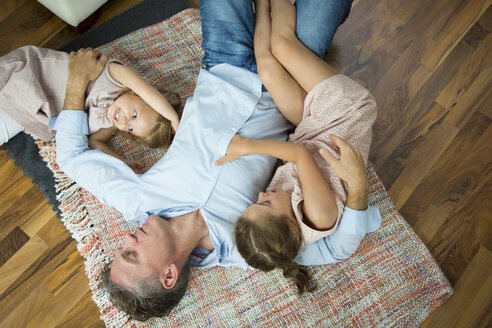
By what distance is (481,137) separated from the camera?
5.57 feet

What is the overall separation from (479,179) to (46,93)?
1978mm

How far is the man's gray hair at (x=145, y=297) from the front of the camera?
1.19 metres

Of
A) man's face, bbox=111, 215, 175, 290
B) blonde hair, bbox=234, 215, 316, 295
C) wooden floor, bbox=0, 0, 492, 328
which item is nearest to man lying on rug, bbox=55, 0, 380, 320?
man's face, bbox=111, 215, 175, 290

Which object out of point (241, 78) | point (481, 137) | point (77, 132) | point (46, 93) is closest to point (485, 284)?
point (481, 137)

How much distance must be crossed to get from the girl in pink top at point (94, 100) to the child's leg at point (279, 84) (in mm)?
402

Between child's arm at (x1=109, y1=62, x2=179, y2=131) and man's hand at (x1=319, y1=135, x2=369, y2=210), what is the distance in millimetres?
627

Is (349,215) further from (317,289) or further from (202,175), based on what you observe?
(202,175)

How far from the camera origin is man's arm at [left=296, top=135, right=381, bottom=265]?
1.18 metres

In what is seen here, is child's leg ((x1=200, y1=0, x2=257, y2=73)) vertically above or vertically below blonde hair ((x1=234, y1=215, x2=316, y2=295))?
above

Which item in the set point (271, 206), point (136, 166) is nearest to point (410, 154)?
point (271, 206)

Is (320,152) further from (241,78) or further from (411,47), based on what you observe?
(411,47)

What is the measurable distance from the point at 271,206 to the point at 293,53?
0.64m

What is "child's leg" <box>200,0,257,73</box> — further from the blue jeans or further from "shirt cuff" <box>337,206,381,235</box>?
"shirt cuff" <box>337,206,381,235</box>

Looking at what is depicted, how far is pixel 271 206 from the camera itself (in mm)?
1205
